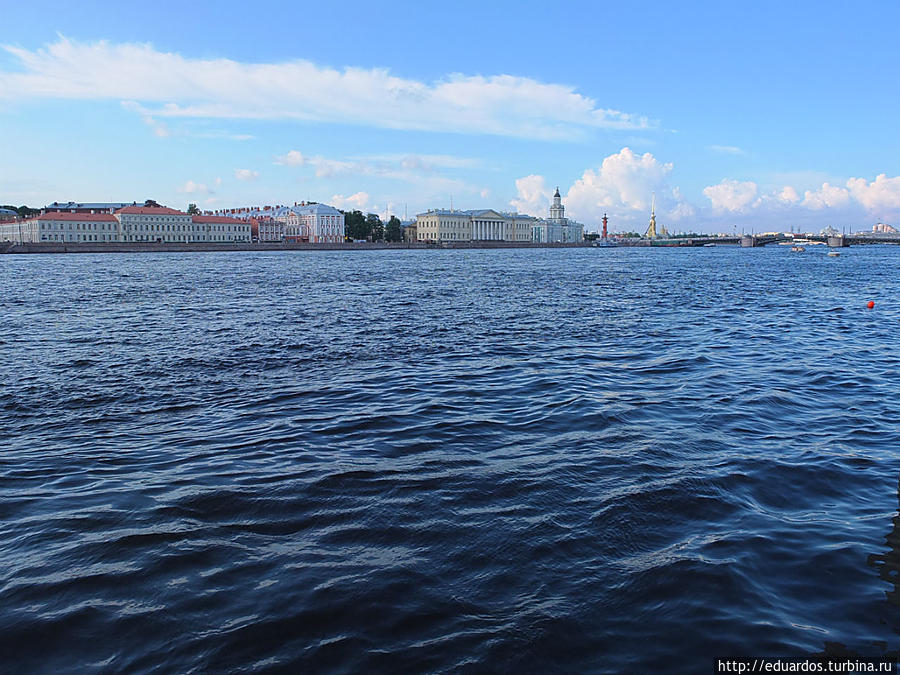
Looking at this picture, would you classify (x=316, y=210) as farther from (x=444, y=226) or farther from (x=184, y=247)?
(x=184, y=247)

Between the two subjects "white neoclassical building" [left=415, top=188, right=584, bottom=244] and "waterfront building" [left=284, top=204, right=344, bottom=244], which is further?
"white neoclassical building" [left=415, top=188, right=584, bottom=244]

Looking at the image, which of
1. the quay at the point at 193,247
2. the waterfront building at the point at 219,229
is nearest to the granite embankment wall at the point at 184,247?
the quay at the point at 193,247

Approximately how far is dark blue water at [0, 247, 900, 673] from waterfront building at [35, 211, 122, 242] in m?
99.0

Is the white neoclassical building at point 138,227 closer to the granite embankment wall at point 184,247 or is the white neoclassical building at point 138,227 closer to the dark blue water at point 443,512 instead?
the granite embankment wall at point 184,247

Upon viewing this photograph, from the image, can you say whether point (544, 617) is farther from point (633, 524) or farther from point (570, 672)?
point (633, 524)

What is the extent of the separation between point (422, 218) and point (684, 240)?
71.8m

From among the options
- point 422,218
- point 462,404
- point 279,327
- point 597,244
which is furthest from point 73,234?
point 597,244

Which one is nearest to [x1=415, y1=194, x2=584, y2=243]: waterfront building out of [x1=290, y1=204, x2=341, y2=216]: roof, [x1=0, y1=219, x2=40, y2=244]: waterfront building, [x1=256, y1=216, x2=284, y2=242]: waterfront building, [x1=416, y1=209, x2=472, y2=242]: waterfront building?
[x1=416, y1=209, x2=472, y2=242]: waterfront building

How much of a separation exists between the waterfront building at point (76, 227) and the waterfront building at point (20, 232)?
71cm

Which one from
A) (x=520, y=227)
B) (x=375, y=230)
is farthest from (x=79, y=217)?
(x=520, y=227)

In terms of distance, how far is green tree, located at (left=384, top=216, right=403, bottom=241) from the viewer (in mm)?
149538

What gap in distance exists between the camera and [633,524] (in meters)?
4.76

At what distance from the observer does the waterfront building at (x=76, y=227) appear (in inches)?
3730

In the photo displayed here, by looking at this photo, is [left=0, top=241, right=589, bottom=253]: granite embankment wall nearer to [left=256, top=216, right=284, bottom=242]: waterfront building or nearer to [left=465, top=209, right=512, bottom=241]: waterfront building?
[left=465, top=209, right=512, bottom=241]: waterfront building
